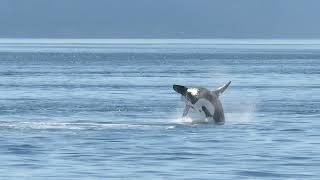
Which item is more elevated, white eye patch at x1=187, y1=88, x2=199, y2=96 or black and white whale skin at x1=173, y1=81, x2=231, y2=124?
white eye patch at x1=187, y1=88, x2=199, y2=96

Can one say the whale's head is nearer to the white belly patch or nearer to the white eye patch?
the white eye patch

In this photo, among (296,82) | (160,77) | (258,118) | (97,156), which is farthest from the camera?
(160,77)

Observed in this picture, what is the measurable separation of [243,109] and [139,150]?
25.0m

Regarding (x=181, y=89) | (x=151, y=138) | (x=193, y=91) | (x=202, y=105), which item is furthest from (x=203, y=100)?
(x=151, y=138)

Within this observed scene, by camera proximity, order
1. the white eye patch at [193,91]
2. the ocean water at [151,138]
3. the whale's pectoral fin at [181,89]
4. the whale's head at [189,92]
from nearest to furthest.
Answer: the ocean water at [151,138] → the whale's pectoral fin at [181,89] → the whale's head at [189,92] → the white eye patch at [193,91]

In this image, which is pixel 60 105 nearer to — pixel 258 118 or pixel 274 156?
pixel 258 118

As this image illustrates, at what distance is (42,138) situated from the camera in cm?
4181

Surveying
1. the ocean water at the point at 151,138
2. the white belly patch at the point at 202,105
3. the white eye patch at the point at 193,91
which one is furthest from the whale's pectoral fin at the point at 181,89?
the ocean water at the point at 151,138

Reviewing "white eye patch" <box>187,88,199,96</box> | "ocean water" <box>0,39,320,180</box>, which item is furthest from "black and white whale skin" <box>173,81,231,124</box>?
"ocean water" <box>0,39,320,180</box>

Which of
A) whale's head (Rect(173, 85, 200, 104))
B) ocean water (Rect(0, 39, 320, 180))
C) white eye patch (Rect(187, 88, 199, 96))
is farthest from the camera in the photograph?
white eye patch (Rect(187, 88, 199, 96))

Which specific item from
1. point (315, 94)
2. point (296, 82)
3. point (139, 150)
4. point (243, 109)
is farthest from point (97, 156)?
point (296, 82)

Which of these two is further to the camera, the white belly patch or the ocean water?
the white belly patch

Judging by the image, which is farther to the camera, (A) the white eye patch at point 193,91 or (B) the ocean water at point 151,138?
(A) the white eye patch at point 193,91

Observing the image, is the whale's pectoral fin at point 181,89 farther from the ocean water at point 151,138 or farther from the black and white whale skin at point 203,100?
the ocean water at point 151,138
